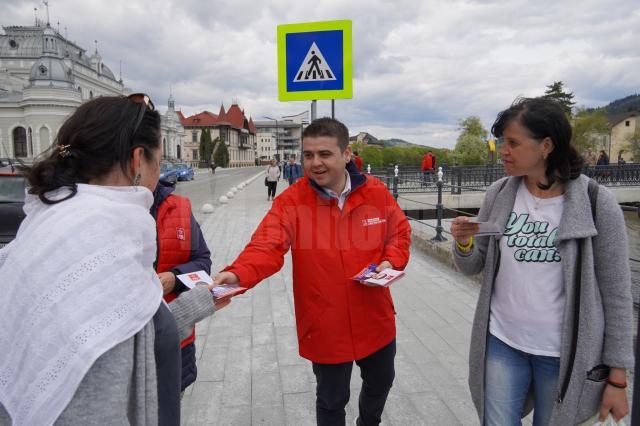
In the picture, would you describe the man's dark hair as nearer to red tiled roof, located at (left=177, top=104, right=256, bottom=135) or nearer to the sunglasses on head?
the sunglasses on head

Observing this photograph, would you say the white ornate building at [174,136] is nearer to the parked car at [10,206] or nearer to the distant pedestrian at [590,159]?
the distant pedestrian at [590,159]

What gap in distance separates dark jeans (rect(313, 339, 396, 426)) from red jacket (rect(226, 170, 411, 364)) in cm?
9

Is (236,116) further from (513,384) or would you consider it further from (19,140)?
(513,384)

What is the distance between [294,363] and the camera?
3.97 metres

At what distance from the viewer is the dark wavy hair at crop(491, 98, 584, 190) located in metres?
1.95

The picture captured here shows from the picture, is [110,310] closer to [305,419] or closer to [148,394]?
[148,394]

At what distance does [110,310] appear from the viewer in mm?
1058

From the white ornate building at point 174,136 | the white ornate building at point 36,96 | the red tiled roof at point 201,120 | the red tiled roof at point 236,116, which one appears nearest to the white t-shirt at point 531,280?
the white ornate building at point 36,96

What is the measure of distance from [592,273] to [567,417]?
60cm

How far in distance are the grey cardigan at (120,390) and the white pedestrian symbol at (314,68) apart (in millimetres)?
3455

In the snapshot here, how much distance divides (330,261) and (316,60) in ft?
8.20

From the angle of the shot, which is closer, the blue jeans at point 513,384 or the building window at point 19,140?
A: the blue jeans at point 513,384

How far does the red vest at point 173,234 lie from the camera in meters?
2.22

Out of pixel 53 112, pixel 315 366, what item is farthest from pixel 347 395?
pixel 53 112
